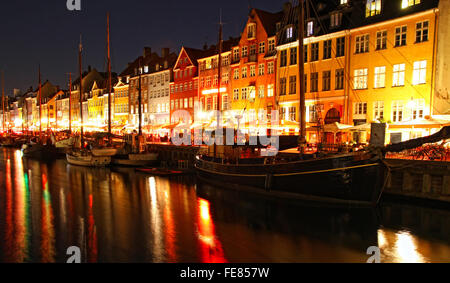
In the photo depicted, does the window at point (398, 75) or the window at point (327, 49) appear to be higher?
the window at point (327, 49)

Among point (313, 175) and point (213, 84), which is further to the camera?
point (213, 84)

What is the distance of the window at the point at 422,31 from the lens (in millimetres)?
25500

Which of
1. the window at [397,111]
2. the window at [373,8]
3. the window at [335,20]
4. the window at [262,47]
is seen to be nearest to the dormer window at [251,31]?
the window at [262,47]

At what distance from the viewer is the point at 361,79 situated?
1176 inches

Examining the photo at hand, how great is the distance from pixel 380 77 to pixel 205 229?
21.8m

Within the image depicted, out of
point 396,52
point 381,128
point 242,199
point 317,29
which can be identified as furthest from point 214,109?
point 381,128

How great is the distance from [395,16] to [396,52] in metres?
2.84

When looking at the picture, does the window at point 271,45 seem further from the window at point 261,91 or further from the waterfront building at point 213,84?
the waterfront building at point 213,84

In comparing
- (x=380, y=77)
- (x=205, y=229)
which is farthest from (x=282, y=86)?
(x=205, y=229)

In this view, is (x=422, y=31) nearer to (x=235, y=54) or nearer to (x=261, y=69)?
(x=261, y=69)

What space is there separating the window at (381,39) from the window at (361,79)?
2.23 m

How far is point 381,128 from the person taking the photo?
16281mm

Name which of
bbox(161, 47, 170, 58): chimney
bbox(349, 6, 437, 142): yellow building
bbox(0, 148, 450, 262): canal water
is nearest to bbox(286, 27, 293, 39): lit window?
bbox(349, 6, 437, 142): yellow building

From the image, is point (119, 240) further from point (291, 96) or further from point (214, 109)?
point (214, 109)
